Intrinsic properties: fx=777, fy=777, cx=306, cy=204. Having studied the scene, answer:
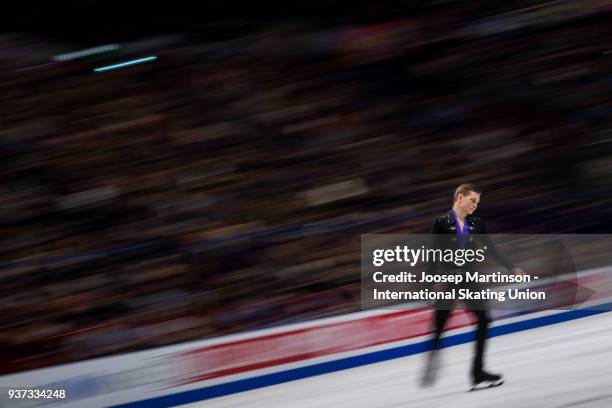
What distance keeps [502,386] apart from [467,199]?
142 cm

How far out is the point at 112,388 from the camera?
599cm

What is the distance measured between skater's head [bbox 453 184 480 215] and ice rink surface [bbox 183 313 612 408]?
50.4 inches

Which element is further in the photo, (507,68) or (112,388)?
(507,68)

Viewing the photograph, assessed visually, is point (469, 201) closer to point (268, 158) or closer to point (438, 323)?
point (438, 323)

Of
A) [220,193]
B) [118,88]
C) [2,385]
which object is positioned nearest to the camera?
[2,385]

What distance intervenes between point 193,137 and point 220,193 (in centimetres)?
84

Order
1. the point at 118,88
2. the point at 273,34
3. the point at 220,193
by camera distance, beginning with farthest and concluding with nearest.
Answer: the point at 273,34, the point at 118,88, the point at 220,193

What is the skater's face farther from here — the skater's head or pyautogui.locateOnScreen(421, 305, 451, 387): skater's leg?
pyautogui.locateOnScreen(421, 305, 451, 387): skater's leg

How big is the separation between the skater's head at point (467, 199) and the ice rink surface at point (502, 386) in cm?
128

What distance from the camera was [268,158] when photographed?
9273 millimetres

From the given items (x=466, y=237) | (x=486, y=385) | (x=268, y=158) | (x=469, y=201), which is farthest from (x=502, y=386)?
(x=268, y=158)

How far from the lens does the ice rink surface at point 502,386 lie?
16.8 feet

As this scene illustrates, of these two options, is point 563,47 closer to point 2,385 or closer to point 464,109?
point 464,109

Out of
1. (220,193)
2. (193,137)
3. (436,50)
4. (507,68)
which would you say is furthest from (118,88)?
(507,68)
